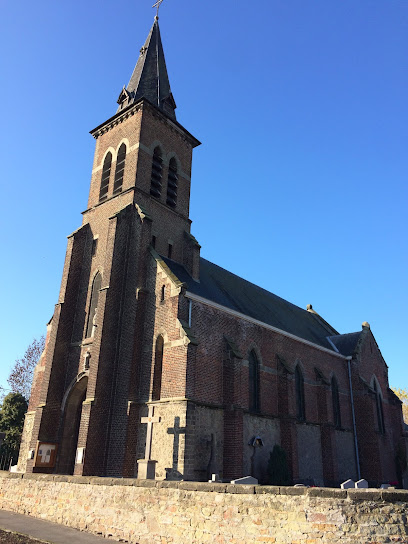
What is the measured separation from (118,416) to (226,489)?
1022 centimetres

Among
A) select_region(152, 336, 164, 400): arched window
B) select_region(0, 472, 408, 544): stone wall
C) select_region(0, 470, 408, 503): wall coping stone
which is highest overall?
select_region(152, 336, 164, 400): arched window

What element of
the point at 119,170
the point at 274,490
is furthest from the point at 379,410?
the point at 274,490

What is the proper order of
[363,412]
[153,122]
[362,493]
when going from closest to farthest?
[362,493] → [153,122] → [363,412]

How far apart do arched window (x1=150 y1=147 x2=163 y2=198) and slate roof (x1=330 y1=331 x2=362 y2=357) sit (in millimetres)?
17610

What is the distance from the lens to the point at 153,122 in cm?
2447

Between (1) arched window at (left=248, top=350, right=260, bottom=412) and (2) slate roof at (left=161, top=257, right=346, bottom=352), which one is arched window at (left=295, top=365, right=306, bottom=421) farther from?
(1) arched window at (left=248, top=350, right=260, bottom=412)

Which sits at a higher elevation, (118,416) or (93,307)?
(93,307)

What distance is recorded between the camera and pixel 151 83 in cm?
2672

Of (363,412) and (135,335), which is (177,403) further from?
(363,412)

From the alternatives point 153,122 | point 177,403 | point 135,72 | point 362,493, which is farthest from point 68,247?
point 362,493

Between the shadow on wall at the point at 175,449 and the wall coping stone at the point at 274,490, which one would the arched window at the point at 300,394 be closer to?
the shadow on wall at the point at 175,449

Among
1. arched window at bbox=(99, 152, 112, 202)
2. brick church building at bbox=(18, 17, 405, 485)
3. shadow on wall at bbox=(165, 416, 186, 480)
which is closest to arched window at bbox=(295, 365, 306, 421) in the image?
brick church building at bbox=(18, 17, 405, 485)

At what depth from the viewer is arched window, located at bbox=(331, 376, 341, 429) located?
1059 inches

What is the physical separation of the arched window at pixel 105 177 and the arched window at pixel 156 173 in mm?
2729
